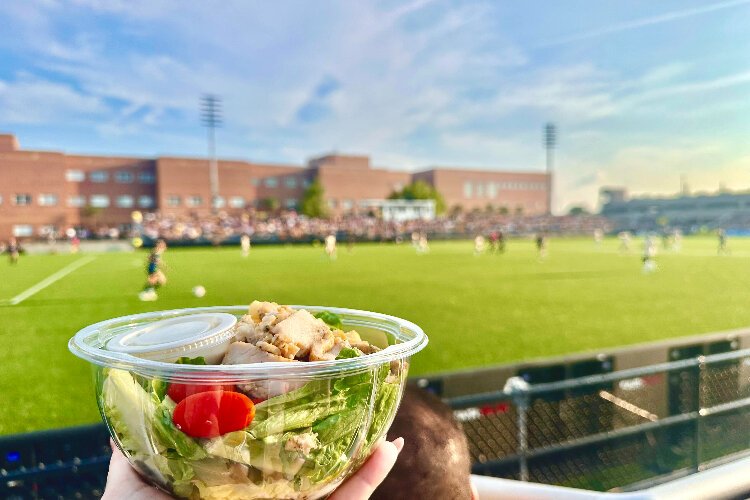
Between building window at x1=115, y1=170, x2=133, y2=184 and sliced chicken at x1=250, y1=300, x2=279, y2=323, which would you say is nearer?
sliced chicken at x1=250, y1=300, x2=279, y2=323

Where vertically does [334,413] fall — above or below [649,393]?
above

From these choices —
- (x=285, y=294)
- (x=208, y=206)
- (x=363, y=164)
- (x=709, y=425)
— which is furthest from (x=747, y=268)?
(x=363, y=164)

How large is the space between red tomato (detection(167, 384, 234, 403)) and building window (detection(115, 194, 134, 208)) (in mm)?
39576

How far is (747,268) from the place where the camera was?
709 inches

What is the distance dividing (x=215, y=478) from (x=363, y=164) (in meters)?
54.4

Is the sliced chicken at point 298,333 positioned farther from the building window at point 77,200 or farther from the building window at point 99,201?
the building window at point 99,201

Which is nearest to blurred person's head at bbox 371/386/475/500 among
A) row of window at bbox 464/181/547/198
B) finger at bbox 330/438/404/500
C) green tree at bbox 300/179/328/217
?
finger at bbox 330/438/404/500

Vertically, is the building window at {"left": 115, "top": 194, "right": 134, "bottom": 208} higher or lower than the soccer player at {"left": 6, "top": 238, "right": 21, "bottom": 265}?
higher

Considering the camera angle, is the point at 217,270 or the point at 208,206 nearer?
the point at 217,270

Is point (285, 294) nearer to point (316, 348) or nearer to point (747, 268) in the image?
point (316, 348)

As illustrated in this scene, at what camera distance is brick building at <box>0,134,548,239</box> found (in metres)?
24.5

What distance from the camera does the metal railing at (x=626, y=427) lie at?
349 centimetres

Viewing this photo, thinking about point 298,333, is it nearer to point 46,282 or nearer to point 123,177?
point 46,282

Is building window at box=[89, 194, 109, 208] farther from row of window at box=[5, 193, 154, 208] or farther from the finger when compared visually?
the finger
